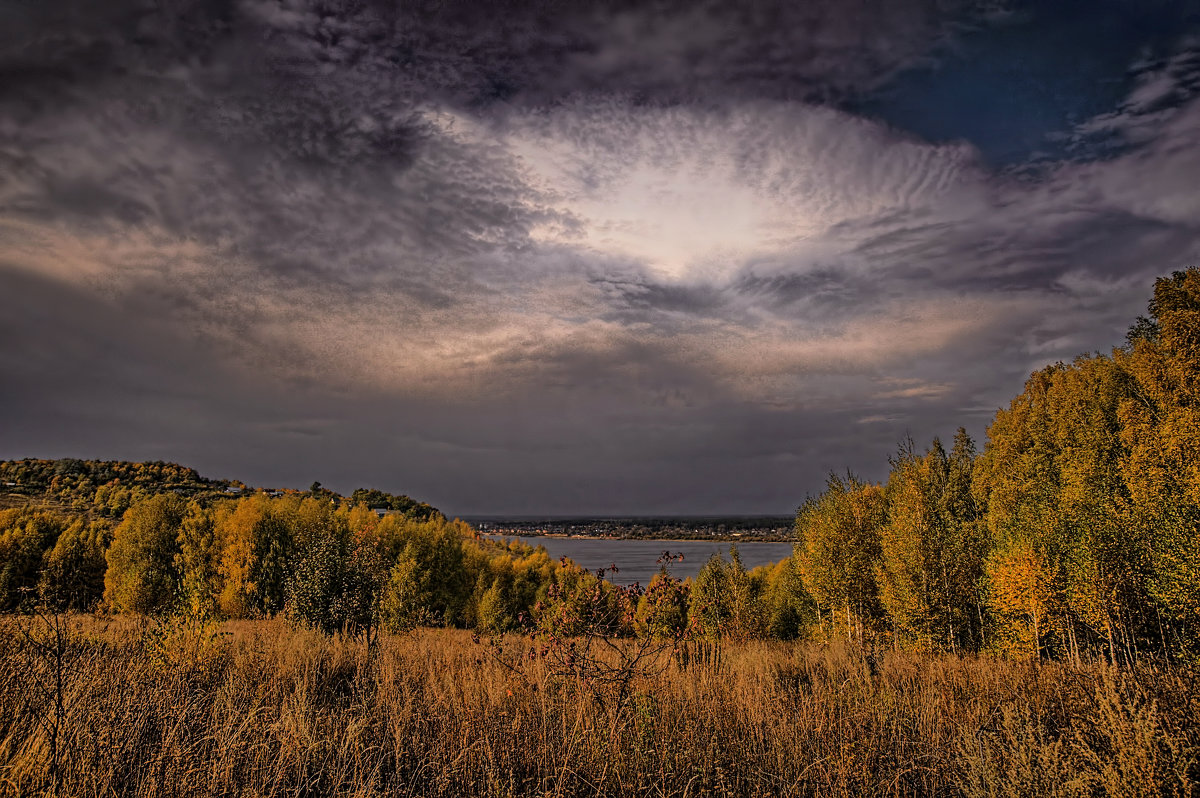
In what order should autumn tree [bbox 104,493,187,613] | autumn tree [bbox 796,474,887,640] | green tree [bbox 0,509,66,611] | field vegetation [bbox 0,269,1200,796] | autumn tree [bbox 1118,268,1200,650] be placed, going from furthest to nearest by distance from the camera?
green tree [bbox 0,509,66,611]
autumn tree [bbox 104,493,187,613]
autumn tree [bbox 796,474,887,640]
autumn tree [bbox 1118,268,1200,650]
field vegetation [bbox 0,269,1200,796]

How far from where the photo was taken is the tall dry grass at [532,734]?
4.59m

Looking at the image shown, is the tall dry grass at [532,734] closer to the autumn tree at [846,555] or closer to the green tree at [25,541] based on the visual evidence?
the autumn tree at [846,555]

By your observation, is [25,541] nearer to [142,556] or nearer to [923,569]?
[142,556]

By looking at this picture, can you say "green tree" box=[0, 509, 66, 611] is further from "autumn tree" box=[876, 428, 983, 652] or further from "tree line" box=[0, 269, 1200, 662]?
"autumn tree" box=[876, 428, 983, 652]

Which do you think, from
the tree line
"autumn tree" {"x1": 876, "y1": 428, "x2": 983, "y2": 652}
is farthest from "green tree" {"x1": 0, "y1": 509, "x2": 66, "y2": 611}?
"autumn tree" {"x1": 876, "y1": 428, "x2": 983, "y2": 652}

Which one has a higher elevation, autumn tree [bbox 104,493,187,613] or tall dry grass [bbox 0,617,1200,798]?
tall dry grass [bbox 0,617,1200,798]

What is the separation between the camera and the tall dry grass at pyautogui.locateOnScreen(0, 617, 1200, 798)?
4.59m

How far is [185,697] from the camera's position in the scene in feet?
21.1

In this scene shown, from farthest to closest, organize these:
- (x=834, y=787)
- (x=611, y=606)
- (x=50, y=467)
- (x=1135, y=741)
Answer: (x=50, y=467) < (x=611, y=606) < (x=1135, y=741) < (x=834, y=787)

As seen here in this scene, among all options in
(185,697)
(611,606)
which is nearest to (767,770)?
(611,606)

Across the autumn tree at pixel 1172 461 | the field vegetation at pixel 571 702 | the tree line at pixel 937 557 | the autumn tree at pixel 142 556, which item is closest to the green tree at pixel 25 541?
the tree line at pixel 937 557

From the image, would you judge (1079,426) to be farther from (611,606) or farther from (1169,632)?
(611,606)

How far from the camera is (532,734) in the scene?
5.81 m

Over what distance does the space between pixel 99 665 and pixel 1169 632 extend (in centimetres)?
3604
